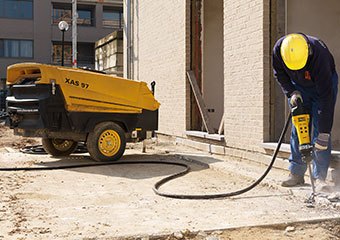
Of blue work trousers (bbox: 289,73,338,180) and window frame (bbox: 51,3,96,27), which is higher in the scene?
window frame (bbox: 51,3,96,27)

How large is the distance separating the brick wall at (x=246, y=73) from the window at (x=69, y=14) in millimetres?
38743

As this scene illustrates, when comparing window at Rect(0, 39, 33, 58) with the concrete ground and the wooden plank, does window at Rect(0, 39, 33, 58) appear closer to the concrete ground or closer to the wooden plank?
the wooden plank

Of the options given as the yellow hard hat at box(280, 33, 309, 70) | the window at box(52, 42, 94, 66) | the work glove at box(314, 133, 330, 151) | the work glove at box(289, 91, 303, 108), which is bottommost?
the work glove at box(314, 133, 330, 151)

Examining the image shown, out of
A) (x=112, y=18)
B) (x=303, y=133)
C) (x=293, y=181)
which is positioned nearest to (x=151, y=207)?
(x=303, y=133)

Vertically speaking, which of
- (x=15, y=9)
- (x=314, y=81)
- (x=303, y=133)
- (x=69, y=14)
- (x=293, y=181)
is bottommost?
(x=293, y=181)

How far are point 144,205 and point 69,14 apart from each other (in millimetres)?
43910

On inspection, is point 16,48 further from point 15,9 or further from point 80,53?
point 80,53

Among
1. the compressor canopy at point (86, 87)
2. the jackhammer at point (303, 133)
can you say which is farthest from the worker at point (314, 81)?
the compressor canopy at point (86, 87)

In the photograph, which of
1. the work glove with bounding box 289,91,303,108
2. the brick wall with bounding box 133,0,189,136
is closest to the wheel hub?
the brick wall with bounding box 133,0,189,136

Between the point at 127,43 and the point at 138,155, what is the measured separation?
7151 millimetres

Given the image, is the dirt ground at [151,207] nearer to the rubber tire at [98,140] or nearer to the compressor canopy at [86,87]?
the rubber tire at [98,140]

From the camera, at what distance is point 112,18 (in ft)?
152

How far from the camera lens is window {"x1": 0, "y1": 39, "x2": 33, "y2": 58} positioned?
142 feet

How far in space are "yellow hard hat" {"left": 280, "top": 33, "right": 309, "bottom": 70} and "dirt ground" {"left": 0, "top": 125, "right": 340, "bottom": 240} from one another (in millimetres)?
1623
